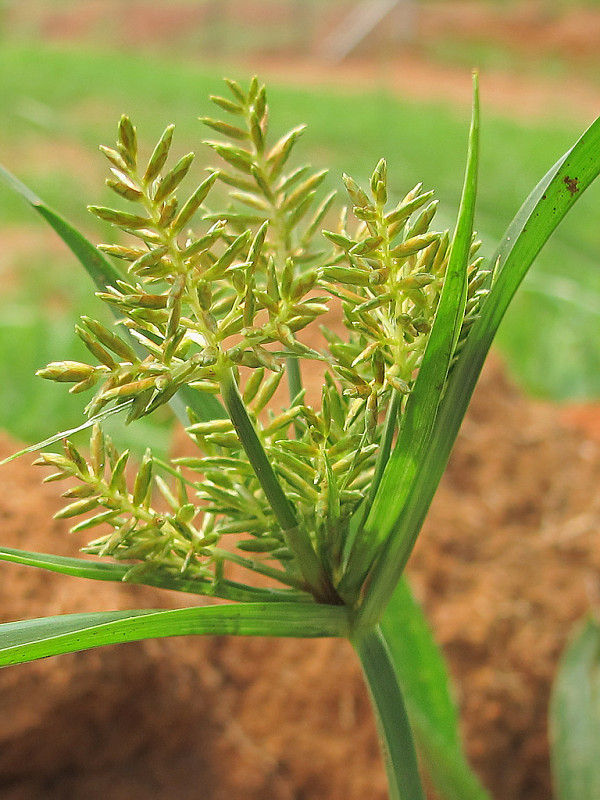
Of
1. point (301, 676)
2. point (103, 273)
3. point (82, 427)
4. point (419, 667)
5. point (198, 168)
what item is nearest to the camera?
point (82, 427)

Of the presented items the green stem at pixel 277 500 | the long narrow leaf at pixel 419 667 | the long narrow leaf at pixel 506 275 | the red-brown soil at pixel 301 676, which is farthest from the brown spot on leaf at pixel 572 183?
the red-brown soil at pixel 301 676

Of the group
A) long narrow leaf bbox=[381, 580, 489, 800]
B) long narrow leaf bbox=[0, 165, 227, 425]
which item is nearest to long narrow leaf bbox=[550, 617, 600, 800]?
long narrow leaf bbox=[381, 580, 489, 800]

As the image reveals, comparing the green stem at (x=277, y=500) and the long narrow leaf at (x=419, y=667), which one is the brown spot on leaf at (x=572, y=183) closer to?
the green stem at (x=277, y=500)

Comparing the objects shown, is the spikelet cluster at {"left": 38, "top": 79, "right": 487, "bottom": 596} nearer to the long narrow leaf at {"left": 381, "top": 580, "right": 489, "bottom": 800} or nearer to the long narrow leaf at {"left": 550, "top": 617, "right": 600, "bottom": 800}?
the long narrow leaf at {"left": 381, "top": 580, "right": 489, "bottom": 800}

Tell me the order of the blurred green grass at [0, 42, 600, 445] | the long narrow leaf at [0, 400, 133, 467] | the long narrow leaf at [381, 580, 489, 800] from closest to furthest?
1. the long narrow leaf at [0, 400, 133, 467]
2. the long narrow leaf at [381, 580, 489, 800]
3. the blurred green grass at [0, 42, 600, 445]

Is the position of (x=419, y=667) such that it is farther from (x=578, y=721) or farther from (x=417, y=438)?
(x=417, y=438)

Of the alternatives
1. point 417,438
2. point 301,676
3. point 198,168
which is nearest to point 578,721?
point 301,676

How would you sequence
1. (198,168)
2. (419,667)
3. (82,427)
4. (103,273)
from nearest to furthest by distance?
(82,427), (103,273), (419,667), (198,168)
